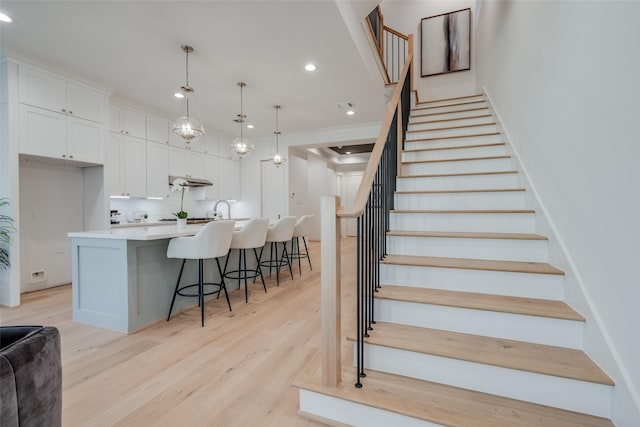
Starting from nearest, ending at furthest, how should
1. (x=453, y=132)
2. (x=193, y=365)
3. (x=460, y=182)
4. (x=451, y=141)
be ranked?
(x=193, y=365) → (x=460, y=182) → (x=451, y=141) → (x=453, y=132)

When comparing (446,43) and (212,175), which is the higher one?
(446,43)

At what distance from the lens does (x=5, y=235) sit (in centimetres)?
322

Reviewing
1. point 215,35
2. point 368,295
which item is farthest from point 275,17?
point 368,295

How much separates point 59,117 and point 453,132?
15.9ft

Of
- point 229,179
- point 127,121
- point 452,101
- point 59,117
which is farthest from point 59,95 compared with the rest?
point 452,101

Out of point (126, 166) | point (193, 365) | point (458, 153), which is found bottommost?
point (193, 365)

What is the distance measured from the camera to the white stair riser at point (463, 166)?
2797 millimetres

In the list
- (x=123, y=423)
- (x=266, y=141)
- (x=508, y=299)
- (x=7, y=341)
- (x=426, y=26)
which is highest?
(x=426, y=26)

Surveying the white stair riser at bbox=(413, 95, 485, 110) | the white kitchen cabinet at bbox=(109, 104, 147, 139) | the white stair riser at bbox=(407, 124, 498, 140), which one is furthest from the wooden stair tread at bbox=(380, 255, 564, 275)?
the white kitchen cabinet at bbox=(109, 104, 147, 139)

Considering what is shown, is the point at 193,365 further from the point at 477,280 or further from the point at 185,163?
the point at 185,163

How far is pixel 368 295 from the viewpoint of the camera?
172 cm

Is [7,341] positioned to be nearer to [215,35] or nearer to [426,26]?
[215,35]

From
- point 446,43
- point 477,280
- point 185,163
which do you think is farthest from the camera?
point 446,43

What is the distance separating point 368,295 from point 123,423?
1.37 metres
